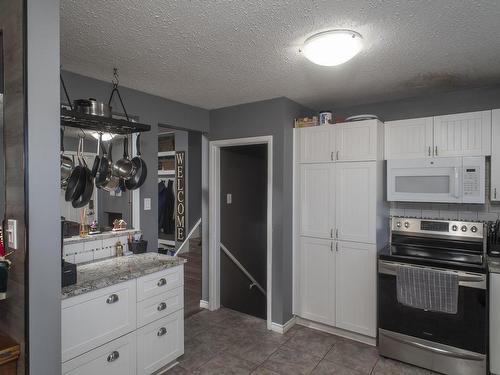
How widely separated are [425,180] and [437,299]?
1038 mm

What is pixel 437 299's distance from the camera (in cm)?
246

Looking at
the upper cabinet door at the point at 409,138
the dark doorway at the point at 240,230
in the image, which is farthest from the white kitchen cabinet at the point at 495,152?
the dark doorway at the point at 240,230

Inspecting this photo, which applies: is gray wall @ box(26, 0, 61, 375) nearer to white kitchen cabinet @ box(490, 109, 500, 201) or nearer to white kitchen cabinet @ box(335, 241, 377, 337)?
white kitchen cabinet @ box(335, 241, 377, 337)

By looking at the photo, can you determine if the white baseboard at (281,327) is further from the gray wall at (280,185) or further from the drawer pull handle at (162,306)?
the drawer pull handle at (162,306)

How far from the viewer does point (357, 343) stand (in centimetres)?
300

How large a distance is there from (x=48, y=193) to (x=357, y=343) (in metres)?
2.93

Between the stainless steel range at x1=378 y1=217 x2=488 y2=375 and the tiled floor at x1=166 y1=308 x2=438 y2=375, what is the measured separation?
216mm

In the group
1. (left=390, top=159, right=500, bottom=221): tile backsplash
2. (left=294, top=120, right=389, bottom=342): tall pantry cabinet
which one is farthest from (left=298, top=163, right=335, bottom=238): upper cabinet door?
(left=390, top=159, right=500, bottom=221): tile backsplash

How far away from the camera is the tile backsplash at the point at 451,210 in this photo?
2838mm

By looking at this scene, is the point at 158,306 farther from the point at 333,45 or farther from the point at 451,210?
the point at 451,210

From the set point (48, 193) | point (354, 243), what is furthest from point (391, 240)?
point (48, 193)

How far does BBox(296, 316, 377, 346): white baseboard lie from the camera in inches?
117

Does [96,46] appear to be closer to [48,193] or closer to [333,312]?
[48,193]

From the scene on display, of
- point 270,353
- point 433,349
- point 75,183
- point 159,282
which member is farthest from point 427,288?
point 75,183
